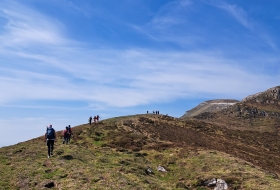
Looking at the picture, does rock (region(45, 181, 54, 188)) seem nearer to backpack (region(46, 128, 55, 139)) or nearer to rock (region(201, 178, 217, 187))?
backpack (region(46, 128, 55, 139))

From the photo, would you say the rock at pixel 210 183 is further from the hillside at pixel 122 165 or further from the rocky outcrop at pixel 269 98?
the rocky outcrop at pixel 269 98

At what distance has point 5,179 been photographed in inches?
797

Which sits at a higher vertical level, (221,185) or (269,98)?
(269,98)

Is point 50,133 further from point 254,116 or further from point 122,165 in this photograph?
point 254,116

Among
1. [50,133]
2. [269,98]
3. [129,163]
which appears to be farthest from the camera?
[269,98]

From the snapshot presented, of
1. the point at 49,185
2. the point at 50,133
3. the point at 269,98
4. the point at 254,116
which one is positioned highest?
the point at 269,98

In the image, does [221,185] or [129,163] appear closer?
[221,185]

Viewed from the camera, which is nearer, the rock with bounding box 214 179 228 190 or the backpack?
the rock with bounding box 214 179 228 190

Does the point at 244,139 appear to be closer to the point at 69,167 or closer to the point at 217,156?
the point at 217,156

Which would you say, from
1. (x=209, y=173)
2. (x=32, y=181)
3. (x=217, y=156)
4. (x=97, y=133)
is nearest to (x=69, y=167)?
(x=32, y=181)

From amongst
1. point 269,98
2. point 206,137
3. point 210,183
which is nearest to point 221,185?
point 210,183

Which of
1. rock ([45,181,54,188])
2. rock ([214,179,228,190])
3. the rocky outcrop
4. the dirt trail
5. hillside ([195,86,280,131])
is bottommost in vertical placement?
rock ([214,179,228,190])

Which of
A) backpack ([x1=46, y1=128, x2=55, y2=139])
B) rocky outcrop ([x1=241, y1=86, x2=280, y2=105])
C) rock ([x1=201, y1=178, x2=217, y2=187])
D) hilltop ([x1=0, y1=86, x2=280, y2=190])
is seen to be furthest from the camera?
rocky outcrop ([x1=241, y1=86, x2=280, y2=105])

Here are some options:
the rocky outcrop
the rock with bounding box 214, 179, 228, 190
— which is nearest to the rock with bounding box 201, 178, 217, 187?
the rock with bounding box 214, 179, 228, 190
